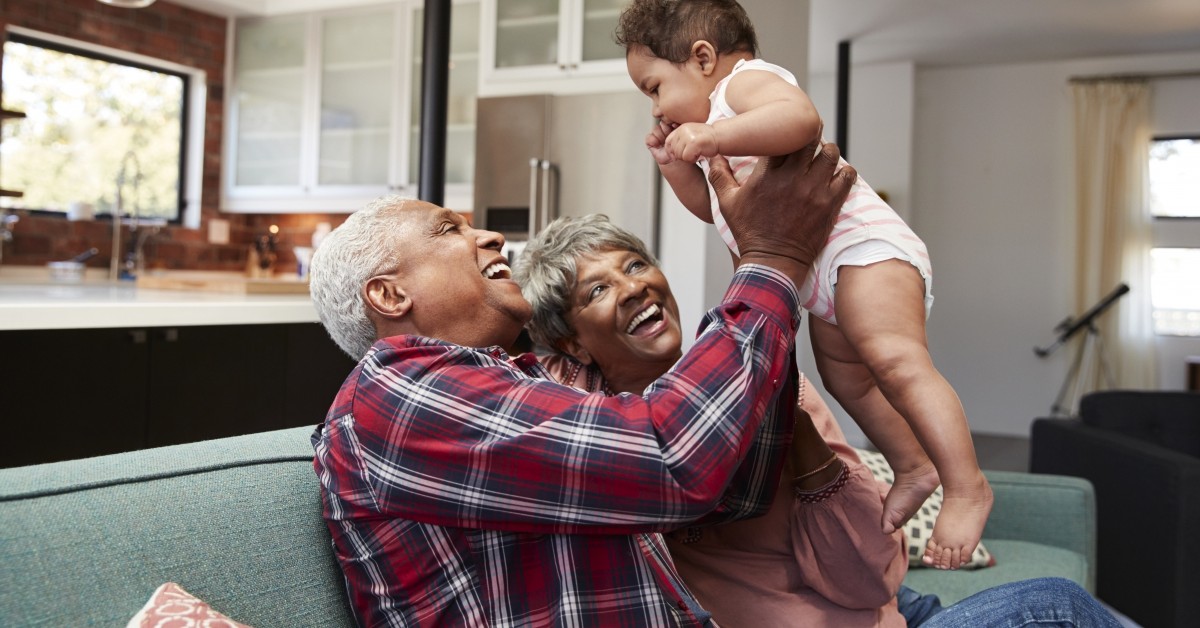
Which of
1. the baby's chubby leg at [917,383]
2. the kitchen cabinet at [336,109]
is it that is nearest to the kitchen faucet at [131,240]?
the kitchen cabinet at [336,109]

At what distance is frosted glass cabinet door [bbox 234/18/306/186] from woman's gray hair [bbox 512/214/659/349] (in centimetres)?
487

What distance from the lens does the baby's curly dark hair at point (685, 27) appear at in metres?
1.40

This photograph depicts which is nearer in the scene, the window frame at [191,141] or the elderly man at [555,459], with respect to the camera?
the elderly man at [555,459]

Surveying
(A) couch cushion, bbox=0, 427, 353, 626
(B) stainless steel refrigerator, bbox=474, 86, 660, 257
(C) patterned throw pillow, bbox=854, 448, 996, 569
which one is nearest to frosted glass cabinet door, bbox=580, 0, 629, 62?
(B) stainless steel refrigerator, bbox=474, 86, 660, 257

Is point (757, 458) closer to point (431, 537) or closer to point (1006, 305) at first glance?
point (431, 537)

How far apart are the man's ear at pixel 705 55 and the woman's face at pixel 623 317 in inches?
15.6

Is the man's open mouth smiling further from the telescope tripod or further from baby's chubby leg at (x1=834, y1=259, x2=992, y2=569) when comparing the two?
the telescope tripod

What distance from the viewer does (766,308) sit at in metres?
1.05

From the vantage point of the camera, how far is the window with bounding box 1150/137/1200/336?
7328mm

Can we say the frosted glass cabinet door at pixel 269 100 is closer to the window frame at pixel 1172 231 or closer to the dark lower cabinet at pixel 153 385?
the dark lower cabinet at pixel 153 385

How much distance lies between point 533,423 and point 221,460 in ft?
1.43

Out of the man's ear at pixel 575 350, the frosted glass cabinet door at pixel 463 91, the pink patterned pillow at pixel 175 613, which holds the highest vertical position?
the frosted glass cabinet door at pixel 463 91

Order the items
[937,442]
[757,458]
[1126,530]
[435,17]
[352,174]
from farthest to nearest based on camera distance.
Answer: [352,174] < [1126,530] < [435,17] < [757,458] < [937,442]

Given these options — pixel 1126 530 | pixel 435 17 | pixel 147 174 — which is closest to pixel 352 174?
pixel 147 174
